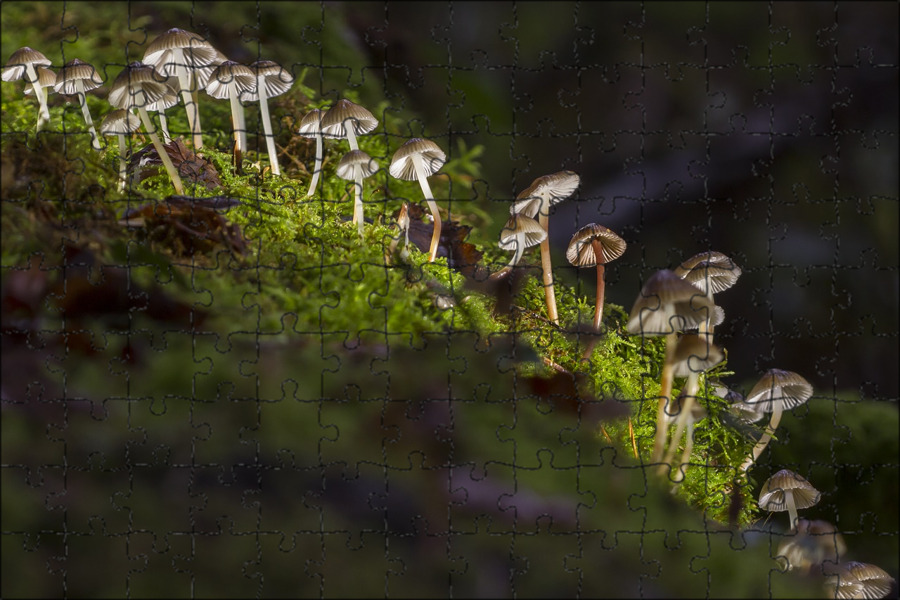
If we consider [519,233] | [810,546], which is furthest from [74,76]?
[810,546]

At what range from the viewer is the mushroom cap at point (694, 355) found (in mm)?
1523

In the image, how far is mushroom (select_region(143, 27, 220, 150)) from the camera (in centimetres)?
187

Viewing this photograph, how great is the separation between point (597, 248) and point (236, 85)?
3.58 feet

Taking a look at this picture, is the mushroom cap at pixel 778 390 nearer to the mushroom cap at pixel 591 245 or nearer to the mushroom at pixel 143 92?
the mushroom cap at pixel 591 245

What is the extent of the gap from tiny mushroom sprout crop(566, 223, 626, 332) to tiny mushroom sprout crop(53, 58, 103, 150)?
1351mm

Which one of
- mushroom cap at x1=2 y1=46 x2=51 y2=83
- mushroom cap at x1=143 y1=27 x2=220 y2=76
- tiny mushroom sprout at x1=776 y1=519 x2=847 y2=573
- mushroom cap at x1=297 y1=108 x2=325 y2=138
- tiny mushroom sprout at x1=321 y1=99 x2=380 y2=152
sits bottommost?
tiny mushroom sprout at x1=776 y1=519 x2=847 y2=573

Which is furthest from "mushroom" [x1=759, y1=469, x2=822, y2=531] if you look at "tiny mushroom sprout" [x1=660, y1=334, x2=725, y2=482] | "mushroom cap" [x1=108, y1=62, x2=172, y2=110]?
"mushroom cap" [x1=108, y1=62, x2=172, y2=110]

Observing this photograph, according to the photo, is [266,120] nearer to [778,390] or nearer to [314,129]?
[314,129]

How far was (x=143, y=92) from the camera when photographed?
177 centimetres

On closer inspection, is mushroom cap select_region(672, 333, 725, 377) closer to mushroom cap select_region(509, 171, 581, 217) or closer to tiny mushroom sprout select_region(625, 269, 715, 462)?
tiny mushroom sprout select_region(625, 269, 715, 462)
